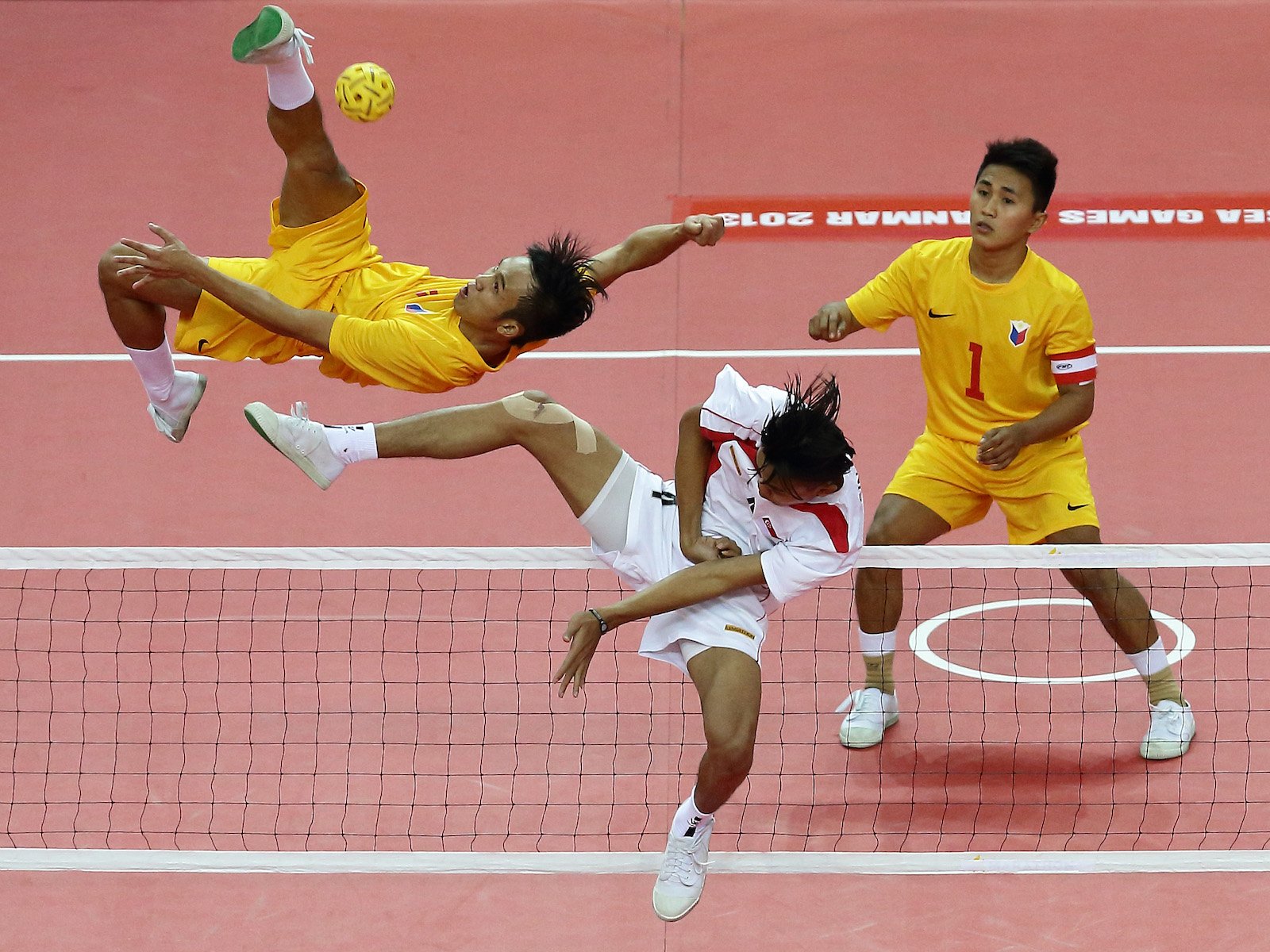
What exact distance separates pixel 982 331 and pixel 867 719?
175 cm

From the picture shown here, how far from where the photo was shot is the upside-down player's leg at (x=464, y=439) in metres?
6.06

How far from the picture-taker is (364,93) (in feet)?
19.0

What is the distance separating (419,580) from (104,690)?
1688mm

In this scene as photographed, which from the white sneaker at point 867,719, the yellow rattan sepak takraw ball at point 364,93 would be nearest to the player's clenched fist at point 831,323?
the white sneaker at point 867,719

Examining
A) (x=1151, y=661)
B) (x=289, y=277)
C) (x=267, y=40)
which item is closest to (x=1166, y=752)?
(x=1151, y=661)

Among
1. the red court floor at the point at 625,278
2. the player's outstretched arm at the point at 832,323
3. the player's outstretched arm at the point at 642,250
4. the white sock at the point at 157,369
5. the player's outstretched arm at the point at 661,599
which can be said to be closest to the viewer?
the player's outstretched arm at the point at 661,599

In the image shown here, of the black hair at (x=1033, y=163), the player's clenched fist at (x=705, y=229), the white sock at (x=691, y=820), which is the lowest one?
the white sock at (x=691, y=820)

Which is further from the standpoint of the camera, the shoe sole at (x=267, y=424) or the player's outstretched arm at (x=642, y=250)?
the player's outstretched arm at (x=642, y=250)

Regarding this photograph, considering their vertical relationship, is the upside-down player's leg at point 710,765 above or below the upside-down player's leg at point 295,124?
below

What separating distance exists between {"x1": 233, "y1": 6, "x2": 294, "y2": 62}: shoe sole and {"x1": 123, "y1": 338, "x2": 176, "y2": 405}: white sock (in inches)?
48.1

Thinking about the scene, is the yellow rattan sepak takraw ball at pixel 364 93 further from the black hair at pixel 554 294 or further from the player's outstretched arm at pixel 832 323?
the player's outstretched arm at pixel 832 323

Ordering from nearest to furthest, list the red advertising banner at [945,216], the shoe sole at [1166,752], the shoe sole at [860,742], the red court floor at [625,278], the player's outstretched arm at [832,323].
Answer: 1. the red court floor at [625,278]
2. the player's outstretched arm at [832,323]
3. the shoe sole at [1166,752]
4. the shoe sole at [860,742]
5. the red advertising banner at [945,216]

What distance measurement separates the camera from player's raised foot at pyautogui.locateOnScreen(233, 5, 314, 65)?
231 inches

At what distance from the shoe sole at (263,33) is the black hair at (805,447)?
2.24 m
